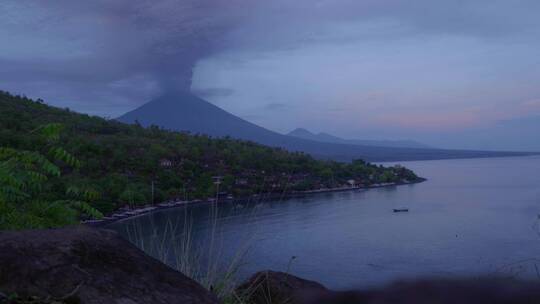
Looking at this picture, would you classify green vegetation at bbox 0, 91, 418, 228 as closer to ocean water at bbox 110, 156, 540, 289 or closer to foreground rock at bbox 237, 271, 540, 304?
ocean water at bbox 110, 156, 540, 289

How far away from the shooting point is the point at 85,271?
1797 mm

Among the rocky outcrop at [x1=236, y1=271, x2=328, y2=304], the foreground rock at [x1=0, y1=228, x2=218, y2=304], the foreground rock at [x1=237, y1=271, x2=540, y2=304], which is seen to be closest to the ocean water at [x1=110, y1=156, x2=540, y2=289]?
the rocky outcrop at [x1=236, y1=271, x2=328, y2=304]

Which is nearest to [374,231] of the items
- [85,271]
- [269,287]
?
[269,287]

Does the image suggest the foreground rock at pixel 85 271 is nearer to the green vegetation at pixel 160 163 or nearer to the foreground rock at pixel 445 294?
the foreground rock at pixel 445 294

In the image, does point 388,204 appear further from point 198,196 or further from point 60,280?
point 60,280

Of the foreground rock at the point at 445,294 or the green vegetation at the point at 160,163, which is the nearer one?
the foreground rock at the point at 445,294

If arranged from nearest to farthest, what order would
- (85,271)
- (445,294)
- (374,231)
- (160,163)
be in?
1. (445,294)
2. (85,271)
3. (374,231)
4. (160,163)

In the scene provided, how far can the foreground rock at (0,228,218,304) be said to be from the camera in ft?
5.61

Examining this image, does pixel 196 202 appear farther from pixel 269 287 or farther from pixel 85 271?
pixel 85 271

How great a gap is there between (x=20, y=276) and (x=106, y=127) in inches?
2874

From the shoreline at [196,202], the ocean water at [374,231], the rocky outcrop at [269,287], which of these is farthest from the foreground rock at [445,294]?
the ocean water at [374,231]

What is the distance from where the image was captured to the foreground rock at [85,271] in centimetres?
171

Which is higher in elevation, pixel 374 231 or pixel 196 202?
pixel 196 202

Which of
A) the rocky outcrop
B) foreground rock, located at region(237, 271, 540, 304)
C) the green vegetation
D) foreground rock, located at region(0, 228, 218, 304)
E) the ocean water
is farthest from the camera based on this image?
the green vegetation
